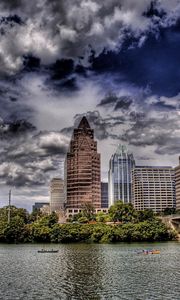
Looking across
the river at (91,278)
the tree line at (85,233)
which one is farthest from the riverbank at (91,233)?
the river at (91,278)

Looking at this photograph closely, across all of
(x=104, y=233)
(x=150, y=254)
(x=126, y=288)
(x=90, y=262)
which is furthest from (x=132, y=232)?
(x=126, y=288)

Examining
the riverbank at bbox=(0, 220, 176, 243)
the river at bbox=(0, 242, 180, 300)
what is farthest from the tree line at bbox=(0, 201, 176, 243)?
the river at bbox=(0, 242, 180, 300)

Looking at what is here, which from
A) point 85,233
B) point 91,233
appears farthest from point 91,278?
point 91,233

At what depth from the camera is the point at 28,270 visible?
270 ft

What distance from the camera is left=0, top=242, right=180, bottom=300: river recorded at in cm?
5569

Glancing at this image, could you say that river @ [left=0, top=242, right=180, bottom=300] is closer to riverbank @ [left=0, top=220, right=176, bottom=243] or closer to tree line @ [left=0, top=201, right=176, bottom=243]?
riverbank @ [left=0, top=220, right=176, bottom=243]

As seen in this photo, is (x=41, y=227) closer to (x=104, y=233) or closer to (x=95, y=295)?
(x=104, y=233)

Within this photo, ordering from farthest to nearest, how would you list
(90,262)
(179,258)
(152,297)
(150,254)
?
(150,254)
(179,258)
(90,262)
(152,297)

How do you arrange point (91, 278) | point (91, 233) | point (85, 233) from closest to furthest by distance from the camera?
point (91, 278) < point (85, 233) < point (91, 233)

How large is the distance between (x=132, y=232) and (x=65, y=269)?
3961 inches

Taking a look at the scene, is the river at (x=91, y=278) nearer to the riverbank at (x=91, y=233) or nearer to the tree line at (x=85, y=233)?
the riverbank at (x=91, y=233)

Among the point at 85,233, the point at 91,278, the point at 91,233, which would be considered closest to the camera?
the point at 91,278

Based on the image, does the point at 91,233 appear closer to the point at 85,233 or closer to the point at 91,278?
the point at 85,233

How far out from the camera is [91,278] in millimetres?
69625
